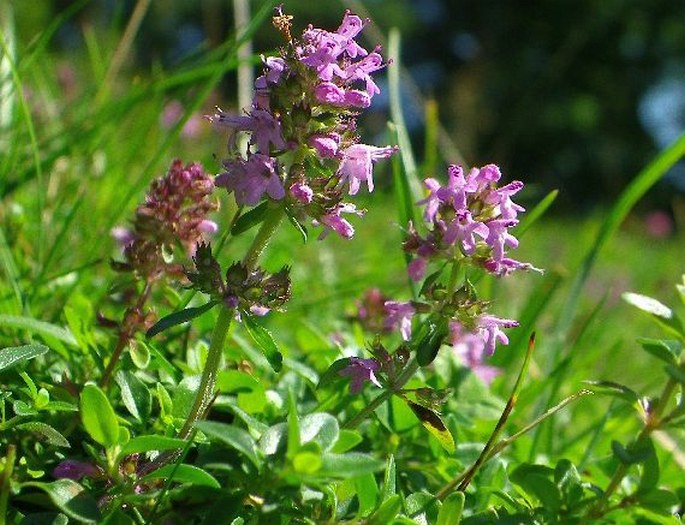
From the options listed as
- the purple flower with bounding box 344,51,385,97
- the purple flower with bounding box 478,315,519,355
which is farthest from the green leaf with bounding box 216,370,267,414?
the purple flower with bounding box 344,51,385,97

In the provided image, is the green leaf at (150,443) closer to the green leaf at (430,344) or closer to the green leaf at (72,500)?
the green leaf at (72,500)

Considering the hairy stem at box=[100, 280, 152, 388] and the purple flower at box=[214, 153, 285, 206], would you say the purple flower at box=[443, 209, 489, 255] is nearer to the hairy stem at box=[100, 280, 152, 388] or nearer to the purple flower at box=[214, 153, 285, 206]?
the purple flower at box=[214, 153, 285, 206]

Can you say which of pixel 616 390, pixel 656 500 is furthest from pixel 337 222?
pixel 656 500

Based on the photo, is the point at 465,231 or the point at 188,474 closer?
the point at 188,474

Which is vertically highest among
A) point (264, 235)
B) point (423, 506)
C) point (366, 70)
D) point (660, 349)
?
point (366, 70)

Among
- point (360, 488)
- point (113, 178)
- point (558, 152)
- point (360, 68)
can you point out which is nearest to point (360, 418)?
point (360, 488)

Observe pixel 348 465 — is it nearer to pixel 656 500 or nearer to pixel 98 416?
pixel 98 416

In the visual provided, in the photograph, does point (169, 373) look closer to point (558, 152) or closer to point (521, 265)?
point (521, 265)
